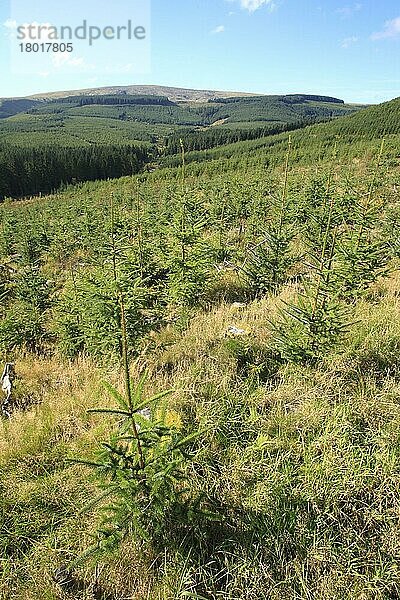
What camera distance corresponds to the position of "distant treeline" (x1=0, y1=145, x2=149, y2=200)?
62.9 meters

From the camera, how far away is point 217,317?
538 centimetres

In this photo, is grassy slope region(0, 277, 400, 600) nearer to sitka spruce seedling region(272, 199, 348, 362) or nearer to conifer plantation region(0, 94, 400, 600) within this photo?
conifer plantation region(0, 94, 400, 600)

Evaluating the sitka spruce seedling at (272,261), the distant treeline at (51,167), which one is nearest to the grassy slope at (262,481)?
the sitka spruce seedling at (272,261)

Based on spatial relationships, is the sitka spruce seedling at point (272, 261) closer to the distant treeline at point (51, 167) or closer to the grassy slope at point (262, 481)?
the grassy slope at point (262, 481)

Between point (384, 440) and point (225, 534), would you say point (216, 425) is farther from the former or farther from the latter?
point (384, 440)

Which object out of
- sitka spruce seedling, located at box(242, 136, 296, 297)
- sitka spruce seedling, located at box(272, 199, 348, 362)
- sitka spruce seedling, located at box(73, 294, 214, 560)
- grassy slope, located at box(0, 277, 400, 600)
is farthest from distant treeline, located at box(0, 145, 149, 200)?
sitka spruce seedling, located at box(73, 294, 214, 560)

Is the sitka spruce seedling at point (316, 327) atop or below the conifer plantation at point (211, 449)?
atop

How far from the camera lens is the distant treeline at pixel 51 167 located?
62.9m

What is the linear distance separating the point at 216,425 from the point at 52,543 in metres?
1.32

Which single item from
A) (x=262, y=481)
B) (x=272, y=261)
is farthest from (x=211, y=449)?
(x=272, y=261)

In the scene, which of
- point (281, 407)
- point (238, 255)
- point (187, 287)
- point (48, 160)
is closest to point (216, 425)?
point (281, 407)

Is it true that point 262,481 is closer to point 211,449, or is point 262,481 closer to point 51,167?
point 211,449

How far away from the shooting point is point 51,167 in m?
67.2

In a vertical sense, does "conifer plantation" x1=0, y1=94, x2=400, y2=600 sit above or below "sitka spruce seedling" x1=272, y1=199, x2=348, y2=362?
below
